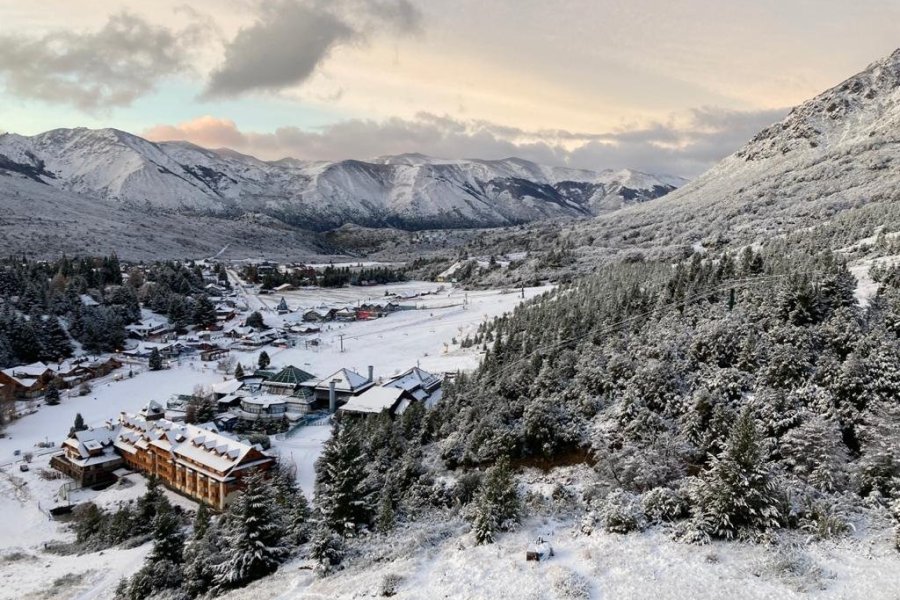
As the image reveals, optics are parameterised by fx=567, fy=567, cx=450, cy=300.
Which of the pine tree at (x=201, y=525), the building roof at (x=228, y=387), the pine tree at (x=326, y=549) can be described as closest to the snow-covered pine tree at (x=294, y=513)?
the pine tree at (x=326, y=549)

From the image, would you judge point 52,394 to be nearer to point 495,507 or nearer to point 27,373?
point 27,373

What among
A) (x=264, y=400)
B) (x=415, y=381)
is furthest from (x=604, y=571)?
(x=264, y=400)

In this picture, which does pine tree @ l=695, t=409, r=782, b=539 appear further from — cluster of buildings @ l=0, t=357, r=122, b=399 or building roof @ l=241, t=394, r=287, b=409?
cluster of buildings @ l=0, t=357, r=122, b=399

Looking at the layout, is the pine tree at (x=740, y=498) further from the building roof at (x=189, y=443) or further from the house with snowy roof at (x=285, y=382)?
the house with snowy roof at (x=285, y=382)

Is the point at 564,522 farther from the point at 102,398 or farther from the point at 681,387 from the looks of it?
the point at 102,398

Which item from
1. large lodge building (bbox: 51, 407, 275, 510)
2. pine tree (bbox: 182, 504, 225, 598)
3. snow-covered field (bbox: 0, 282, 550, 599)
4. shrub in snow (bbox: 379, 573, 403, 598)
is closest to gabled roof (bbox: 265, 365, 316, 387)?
snow-covered field (bbox: 0, 282, 550, 599)
